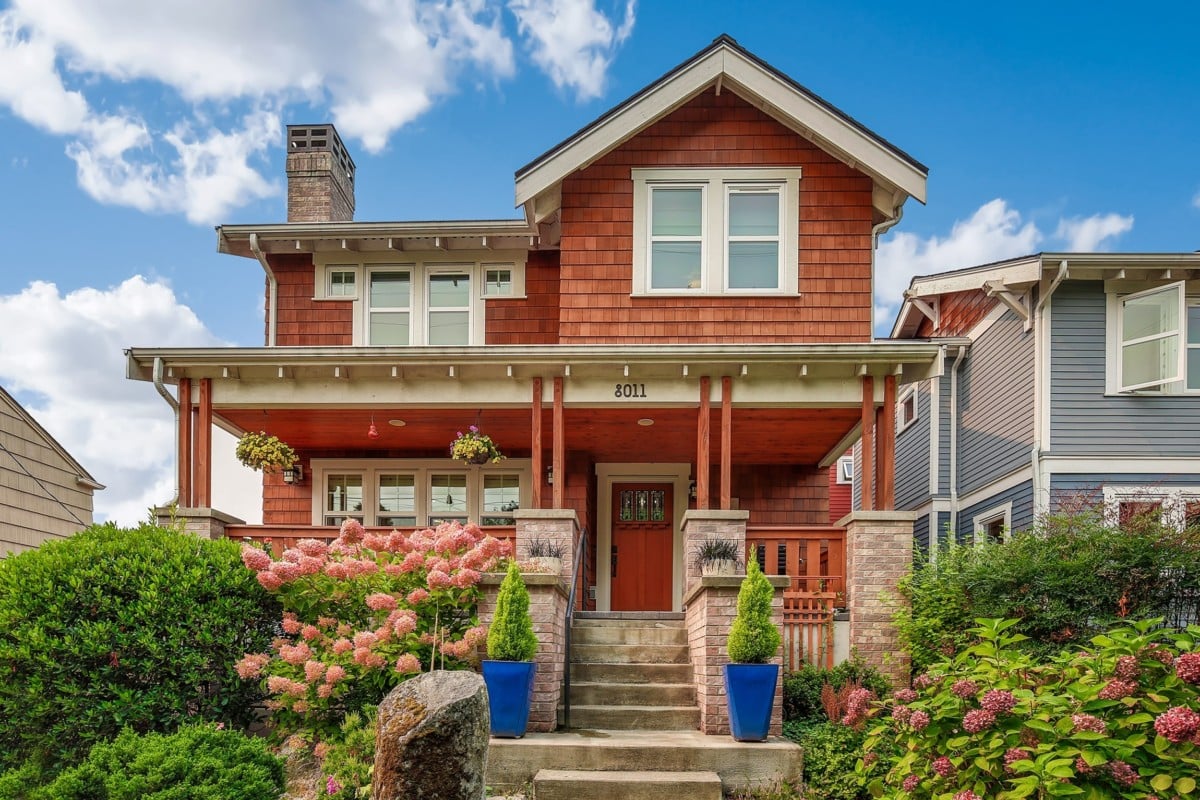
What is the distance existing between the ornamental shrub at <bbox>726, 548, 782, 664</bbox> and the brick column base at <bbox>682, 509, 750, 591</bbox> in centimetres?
185

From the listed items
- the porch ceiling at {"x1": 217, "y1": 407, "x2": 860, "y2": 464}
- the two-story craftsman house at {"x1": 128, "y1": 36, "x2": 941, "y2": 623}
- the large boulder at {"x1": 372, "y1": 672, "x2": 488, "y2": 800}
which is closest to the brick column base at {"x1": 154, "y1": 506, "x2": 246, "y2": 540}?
the two-story craftsman house at {"x1": 128, "y1": 36, "x2": 941, "y2": 623}

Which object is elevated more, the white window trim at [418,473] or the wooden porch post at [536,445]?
the wooden porch post at [536,445]

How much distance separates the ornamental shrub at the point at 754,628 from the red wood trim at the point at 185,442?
19.2 ft

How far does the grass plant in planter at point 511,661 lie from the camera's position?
688 cm

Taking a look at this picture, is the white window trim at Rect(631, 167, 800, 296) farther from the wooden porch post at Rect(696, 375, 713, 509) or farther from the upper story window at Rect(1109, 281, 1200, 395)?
the upper story window at Rect(1109, 281, 1200, 395)

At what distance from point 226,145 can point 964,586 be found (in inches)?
364

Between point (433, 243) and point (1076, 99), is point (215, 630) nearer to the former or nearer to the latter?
point (433, 243)

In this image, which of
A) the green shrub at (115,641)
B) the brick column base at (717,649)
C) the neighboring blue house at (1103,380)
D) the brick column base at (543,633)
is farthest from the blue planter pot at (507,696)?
the neighboring blue house at (1103,380)

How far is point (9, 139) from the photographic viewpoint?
10875mm

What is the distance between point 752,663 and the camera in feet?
23.0

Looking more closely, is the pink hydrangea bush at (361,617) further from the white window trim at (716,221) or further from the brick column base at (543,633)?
the white window trim at (716,221)

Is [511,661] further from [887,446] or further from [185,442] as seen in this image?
[185,442]

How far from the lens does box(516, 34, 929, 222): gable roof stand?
10.8 meters

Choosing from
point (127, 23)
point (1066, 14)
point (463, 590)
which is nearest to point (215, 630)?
point (463, 590)
